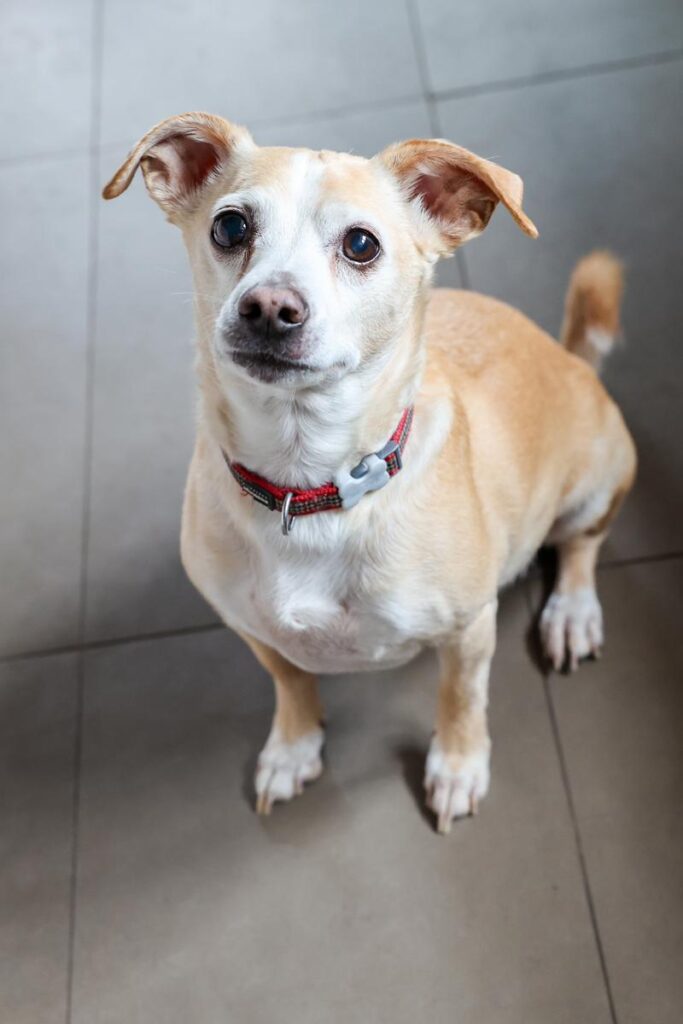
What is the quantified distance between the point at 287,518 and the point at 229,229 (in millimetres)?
341

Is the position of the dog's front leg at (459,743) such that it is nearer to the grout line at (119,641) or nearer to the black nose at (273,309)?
the grout line at (119,641)

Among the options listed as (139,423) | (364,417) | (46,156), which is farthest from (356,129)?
(364,417)

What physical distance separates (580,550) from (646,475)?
10.4 inches

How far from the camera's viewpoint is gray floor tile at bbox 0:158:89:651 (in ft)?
6.41

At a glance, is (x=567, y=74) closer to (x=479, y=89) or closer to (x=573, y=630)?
(x=479, y=89)

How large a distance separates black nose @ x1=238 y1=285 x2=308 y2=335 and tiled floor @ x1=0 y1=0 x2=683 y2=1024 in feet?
3.10

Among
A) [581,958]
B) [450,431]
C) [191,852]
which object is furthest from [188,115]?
[581,958]

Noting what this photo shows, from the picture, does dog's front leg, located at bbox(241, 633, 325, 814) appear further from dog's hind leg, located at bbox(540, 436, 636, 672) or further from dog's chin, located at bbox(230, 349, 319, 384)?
dog's chin, located at bbox(230, 349, 319, 384)

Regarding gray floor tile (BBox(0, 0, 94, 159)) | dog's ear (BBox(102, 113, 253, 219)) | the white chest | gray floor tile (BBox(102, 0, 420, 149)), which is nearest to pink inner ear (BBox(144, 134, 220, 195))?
dog's ear (BBox(102, 113, 253, 219))

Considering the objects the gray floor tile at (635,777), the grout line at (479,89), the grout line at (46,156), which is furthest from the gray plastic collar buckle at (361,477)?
the grout line at (46,156)

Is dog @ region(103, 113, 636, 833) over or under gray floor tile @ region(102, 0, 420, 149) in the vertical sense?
under

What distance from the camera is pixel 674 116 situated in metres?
2.30

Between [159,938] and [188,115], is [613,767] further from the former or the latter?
[188,115]

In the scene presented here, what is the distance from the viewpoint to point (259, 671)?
1.84 meters
